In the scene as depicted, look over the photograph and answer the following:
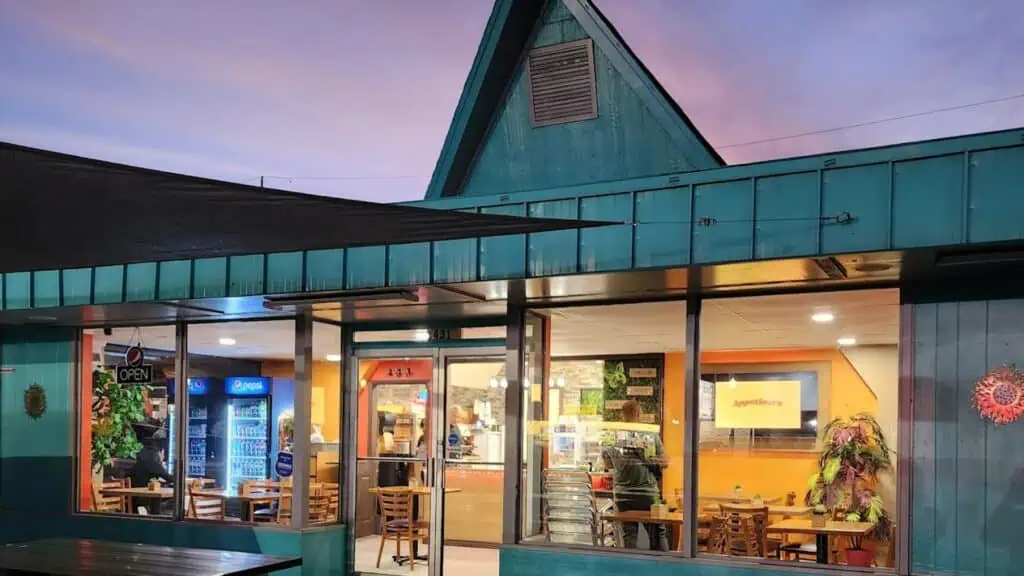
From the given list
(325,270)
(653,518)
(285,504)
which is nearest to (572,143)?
(325,270)

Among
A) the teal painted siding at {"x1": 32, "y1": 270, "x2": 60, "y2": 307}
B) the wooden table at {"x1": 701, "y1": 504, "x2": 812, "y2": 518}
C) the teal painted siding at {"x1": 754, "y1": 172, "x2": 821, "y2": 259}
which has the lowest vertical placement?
the wooden table at {"x1": 701, "y1": 504, "x2": 812, "y2": 518}

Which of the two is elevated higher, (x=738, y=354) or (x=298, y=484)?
(x=738, y=354)

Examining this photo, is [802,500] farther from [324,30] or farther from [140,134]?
[140,134]

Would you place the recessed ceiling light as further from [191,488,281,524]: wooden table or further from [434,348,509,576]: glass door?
[191,488,281,524]: wooden table

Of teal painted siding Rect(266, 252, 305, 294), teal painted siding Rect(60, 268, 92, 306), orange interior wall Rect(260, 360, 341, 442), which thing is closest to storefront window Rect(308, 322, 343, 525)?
orange interior wall Rect(260, 360, 341, 442)

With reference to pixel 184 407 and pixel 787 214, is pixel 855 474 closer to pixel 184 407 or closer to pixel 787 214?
pixel 787 214

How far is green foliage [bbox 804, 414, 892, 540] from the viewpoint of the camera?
753 centimetres

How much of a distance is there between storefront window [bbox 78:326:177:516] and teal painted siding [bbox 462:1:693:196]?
15.5 feet

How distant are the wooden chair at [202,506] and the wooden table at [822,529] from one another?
622 centimetres

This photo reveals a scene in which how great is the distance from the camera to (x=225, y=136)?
15.9m

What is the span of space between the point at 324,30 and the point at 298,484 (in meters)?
6.28

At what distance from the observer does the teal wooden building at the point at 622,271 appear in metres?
6.41

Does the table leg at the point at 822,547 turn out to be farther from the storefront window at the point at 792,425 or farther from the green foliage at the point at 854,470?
the green foliage at the point at 854,470

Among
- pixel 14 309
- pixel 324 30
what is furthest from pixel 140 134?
pixel 14 309
